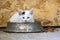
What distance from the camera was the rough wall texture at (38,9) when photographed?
1804 mm

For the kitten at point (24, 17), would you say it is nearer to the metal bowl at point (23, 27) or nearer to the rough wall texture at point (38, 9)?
the metal bowl at point (23, 27)

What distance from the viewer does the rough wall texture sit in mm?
1804

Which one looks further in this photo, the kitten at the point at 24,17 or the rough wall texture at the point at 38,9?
the rough wall texture at the point at 38,9

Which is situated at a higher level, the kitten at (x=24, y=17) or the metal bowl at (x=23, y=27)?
the kitten at (x=24, y=17)

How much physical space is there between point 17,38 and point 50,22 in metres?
0.66

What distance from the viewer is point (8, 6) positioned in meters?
1.80

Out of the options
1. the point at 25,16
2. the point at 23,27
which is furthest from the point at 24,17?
the point at 23,27

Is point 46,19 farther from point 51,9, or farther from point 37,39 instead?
point 37,39

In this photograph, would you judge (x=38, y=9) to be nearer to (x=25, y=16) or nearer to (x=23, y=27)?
(x=25, y=16)

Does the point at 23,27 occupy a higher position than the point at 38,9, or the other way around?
the point at 38,9

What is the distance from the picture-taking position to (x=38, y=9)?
1819mm

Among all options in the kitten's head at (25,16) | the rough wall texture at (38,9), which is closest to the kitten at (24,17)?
the kitten's head at (25,16)

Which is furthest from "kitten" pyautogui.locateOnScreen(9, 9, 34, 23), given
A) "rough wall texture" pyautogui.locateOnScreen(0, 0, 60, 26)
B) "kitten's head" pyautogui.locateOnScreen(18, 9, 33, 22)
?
"rough wall texture" pyautogui.locateOnScreen(0, 0, 60, 26)

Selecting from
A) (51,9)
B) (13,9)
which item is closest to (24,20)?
(13,9)
